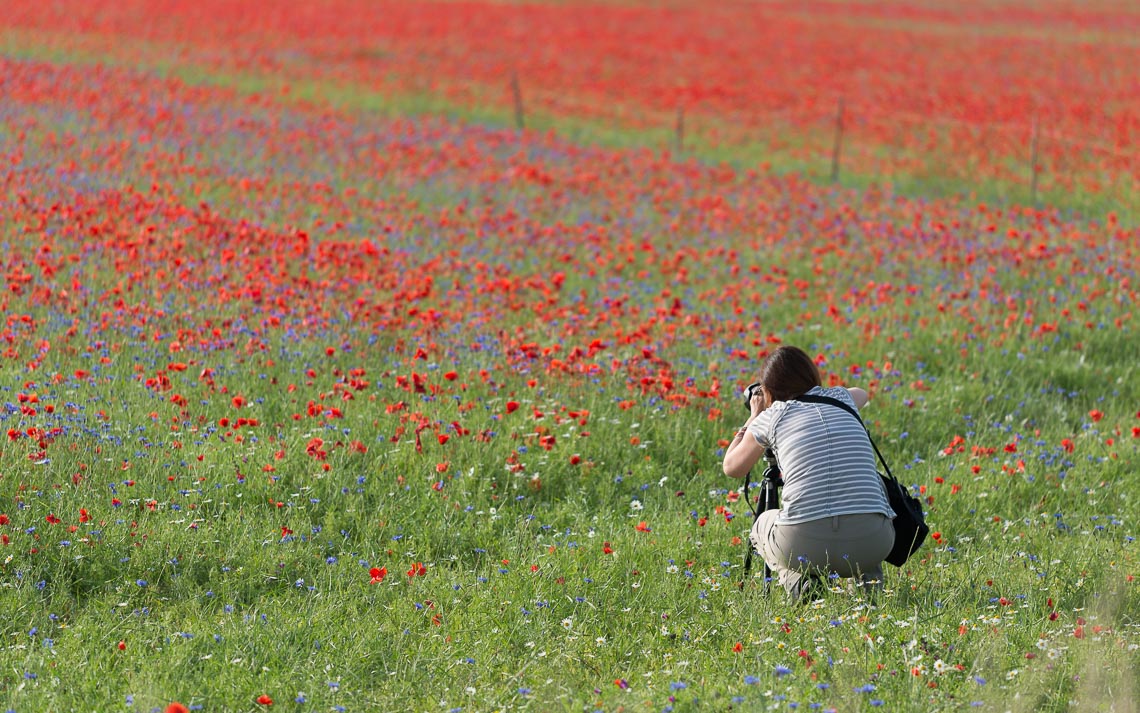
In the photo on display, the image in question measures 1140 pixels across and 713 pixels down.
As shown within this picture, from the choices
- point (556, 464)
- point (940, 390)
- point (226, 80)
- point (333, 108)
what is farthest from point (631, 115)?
point (556, 464)

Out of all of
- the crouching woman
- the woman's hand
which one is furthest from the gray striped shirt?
the woman's hand

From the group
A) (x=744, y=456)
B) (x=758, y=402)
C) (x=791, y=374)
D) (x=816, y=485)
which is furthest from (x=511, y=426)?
(x=816, y=485)

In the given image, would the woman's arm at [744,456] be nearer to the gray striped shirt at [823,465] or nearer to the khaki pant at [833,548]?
the gray striped shirt at [823,465]

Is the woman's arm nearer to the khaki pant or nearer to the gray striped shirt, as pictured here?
the gray striped shirt

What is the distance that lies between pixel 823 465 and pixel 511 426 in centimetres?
255

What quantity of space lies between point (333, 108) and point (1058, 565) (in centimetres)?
1719

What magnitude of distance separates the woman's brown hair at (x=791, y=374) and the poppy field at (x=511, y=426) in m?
0.90

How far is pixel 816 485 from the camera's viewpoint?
4.81m

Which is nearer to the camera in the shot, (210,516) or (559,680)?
(559,680)

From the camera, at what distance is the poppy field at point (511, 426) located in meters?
4.40

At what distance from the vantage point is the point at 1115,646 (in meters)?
4.20

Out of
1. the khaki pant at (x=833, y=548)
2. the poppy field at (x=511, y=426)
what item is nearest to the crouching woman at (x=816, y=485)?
the khaki pant at (x=833, y=548)

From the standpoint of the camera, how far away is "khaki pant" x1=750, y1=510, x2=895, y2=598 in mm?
4820

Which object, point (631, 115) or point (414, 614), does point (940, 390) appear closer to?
point (414, 614)
